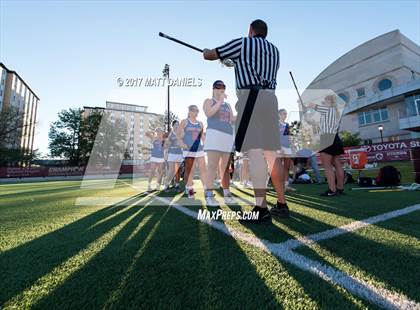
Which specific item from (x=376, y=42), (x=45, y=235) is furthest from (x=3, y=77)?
(x=376, y=42)

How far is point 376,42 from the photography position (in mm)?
41094

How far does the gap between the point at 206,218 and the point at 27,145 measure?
296 ft

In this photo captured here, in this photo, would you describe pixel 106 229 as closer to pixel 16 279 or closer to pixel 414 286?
pixel 16 279

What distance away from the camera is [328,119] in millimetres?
4812

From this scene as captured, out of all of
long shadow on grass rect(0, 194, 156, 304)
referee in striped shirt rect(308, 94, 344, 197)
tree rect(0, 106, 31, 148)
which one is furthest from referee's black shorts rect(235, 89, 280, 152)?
tree rect(0, 106, 31, 148)

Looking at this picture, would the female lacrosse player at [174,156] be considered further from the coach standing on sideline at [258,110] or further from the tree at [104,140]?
the tree at [104,140]

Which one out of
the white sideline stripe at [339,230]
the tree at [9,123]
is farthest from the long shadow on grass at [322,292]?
the tree at [9,123]

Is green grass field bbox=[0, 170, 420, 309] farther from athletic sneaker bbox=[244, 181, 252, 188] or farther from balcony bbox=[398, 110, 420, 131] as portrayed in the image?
balcony bbox=[398, 110, 420, 131]

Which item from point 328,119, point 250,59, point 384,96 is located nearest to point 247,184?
point 328,119

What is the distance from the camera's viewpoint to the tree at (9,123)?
38.0 metres

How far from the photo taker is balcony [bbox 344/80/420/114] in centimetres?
3107

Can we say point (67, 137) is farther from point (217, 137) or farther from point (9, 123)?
point (217, 137)

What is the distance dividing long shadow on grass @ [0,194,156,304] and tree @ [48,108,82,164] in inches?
2286

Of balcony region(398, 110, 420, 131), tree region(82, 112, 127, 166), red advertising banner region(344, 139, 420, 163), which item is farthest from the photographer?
tree region(82, 112, 127, 166)
